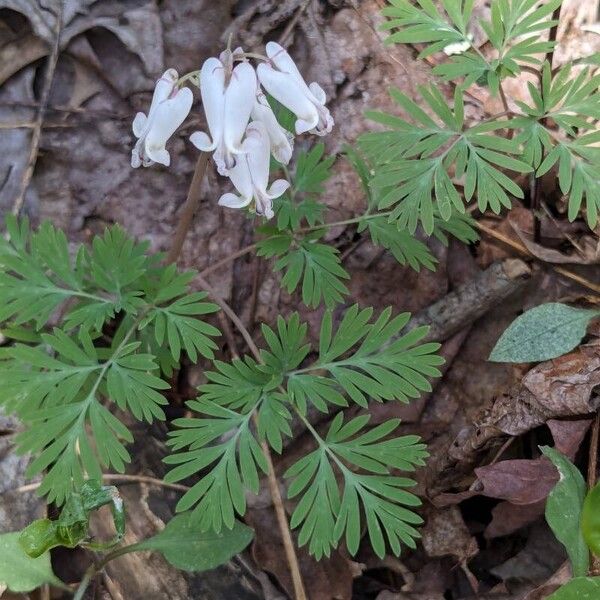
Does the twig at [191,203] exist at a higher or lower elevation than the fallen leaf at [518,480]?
higher

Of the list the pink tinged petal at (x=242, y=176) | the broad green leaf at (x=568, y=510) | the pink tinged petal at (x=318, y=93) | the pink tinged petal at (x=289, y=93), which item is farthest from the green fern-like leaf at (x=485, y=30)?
the broad green leaf at (x=568, y=510)

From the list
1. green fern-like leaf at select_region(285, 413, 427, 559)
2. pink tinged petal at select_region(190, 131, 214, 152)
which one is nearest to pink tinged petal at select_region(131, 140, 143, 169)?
pink tinged petal at select_region(190, 131, 214, 152)

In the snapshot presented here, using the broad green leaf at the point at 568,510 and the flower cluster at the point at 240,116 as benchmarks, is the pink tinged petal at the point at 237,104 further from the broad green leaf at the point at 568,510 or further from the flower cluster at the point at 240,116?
the broad green leaf at the point at 568,510

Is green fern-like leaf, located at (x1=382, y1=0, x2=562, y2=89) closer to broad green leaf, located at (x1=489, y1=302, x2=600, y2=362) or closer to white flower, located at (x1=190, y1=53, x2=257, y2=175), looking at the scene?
white flower, located at (x1=190, y1=53, x2=257, y2=175)

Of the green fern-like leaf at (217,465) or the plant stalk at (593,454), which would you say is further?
the plant stalk at (593,454)

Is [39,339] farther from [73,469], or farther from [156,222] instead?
[156,222]

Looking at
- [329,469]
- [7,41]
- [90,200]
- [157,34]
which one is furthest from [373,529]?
[7,41]
